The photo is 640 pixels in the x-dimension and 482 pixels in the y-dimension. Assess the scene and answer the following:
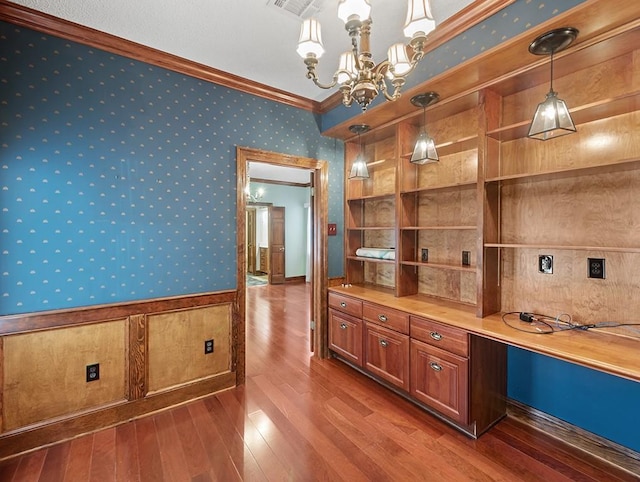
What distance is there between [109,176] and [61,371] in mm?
1494

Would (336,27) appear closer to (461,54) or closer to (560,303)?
(461,54)

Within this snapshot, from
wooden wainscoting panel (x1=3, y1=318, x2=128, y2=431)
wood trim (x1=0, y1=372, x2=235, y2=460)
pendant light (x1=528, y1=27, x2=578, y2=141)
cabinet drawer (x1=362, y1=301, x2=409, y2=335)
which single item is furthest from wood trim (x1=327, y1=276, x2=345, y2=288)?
pendant light (x1=528, y1=27, x2=578, y2=141)

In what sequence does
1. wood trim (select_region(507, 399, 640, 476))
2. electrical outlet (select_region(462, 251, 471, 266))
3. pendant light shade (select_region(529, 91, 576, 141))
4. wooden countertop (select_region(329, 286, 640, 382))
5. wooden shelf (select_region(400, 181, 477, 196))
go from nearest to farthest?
1. wooden countertop (select_region(329, 286, 640, 382))
2. pendant light shade (select_region(529, 91, 576, 141))
3. wood trim (select_region(507, 399, 640, 476))
4. wooden shelf (select_region(400, 181, 477, 196))
5. electrical outlet (select_region(462, 251, 471, 266))

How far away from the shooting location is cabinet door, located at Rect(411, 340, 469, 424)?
2125mm

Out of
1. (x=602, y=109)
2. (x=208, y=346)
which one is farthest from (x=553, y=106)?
(x=208, y=346)

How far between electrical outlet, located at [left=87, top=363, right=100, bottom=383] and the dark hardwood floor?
40 cm

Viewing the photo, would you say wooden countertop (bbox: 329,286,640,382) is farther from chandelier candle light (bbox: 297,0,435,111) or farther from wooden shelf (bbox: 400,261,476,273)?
chandelier candle light (bbox: 297,0,435,111)

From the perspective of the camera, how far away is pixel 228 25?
221 centimetres

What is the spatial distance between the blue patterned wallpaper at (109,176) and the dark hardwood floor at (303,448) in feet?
3.35

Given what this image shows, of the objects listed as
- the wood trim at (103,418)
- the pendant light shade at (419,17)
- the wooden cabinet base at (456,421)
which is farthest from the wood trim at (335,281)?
the pendant light shade at (419,17)

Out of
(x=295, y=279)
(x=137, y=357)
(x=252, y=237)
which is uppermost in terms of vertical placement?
(x=252, y=237)

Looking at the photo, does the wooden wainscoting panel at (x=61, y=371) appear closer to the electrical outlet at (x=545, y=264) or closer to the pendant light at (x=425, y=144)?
the pendant light at (x=425, y=144)

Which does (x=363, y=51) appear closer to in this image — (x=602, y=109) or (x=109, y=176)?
(x=602, y=109)

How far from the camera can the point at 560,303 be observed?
7.02 feet
